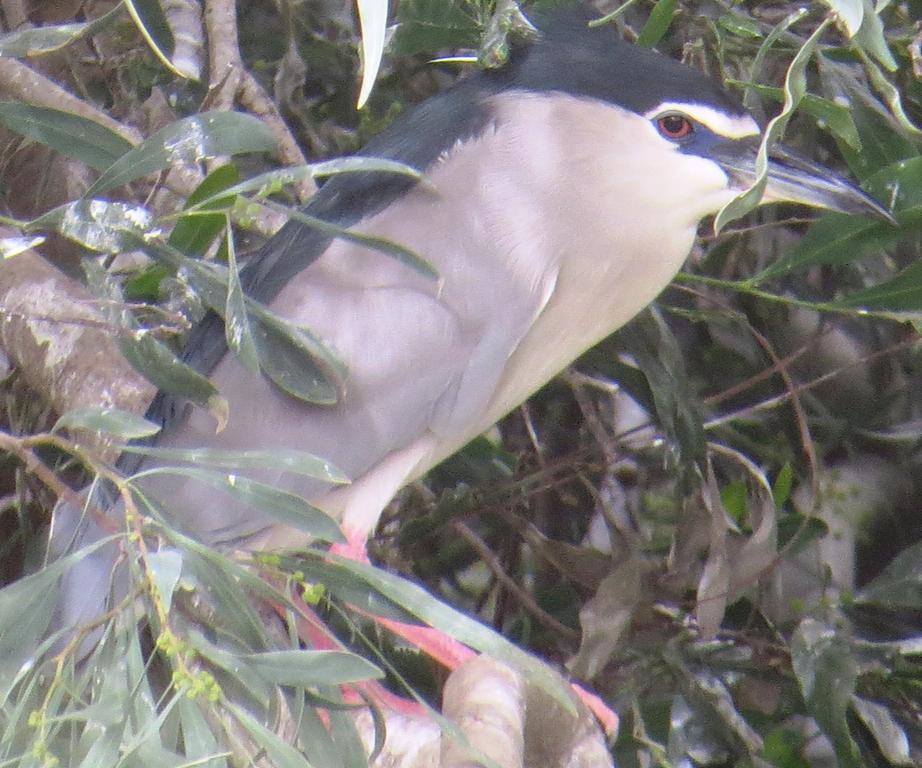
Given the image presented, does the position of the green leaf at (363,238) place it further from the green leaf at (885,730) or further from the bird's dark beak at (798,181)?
the green leaf at (885,730)

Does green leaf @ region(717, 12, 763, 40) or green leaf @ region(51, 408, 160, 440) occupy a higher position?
green leaf @ region(51, 408, 160, 440)

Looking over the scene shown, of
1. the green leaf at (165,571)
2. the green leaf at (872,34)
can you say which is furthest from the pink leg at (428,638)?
the green leaf at (872,34)

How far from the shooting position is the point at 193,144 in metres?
1.20

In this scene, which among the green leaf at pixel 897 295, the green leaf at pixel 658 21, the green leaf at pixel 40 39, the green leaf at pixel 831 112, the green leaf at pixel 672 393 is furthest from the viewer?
the green leaf at pixel 672 393

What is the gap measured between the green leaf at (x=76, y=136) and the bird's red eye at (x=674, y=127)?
642 mm

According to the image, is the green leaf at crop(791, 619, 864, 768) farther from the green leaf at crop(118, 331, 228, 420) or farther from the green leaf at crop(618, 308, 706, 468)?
the green leaf at crop(118, 331, 228, 420)

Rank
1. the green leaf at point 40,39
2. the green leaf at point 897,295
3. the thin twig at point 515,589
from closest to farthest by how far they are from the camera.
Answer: the green leaf at point 40,39
the green leaf at point 897,295
the thin twig at point 515,589

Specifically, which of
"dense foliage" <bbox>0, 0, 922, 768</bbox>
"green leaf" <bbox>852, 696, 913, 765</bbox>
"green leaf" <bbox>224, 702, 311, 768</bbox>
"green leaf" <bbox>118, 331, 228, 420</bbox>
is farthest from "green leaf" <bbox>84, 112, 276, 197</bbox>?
"green leaf" <bbox>852, 696, 913, 765</bbox>

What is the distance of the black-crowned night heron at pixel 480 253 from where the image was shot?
1.68 metres

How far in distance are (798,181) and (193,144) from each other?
0.78 m

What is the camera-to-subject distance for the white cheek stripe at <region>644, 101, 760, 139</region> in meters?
1.66

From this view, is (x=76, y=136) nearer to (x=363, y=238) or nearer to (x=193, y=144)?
(x=193, y=144)

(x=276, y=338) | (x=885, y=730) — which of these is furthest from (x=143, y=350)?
(x=885, y=730)

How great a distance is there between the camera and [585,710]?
54.4 inches
